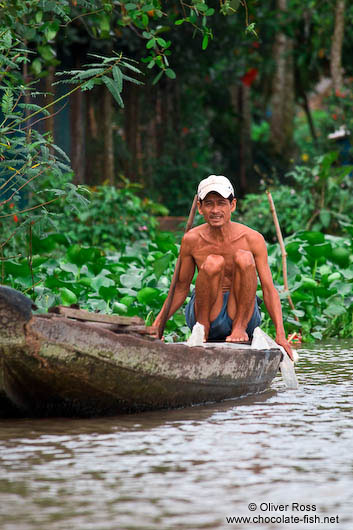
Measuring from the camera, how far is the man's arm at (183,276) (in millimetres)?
5720

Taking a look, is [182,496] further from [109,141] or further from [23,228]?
[109,141]

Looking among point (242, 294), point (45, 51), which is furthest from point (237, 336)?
point (45, 51)

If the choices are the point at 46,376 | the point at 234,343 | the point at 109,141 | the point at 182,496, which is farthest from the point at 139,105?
the point at 182,496

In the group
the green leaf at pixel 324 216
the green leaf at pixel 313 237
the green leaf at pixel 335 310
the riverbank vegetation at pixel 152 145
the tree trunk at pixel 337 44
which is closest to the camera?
the riverbank vegetation at pixel 152 145

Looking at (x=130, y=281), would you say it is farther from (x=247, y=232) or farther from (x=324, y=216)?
(x=324, y=216)

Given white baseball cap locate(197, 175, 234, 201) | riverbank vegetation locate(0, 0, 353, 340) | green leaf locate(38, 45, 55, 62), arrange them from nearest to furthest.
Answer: white baseball cap locate(197, 175, 234, 201)
riverbank vegetation locate(0, 0, 353, 340)
green leaf locate(38, 45, 55, 62)

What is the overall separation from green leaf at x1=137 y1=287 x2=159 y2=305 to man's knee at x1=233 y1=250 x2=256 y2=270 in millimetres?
2182

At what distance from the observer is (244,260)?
553cm

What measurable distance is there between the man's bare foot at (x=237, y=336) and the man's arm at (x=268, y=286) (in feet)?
0.64

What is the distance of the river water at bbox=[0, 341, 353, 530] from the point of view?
327 cm

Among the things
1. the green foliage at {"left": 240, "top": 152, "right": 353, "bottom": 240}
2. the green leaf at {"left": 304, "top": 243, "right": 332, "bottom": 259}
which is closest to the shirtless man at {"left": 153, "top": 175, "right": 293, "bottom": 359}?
the green leaf at {"left": 304, "top": 243, "right": 332, "bottom": 259}
